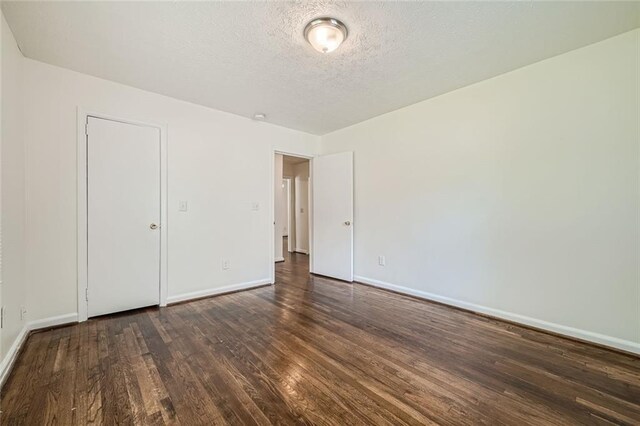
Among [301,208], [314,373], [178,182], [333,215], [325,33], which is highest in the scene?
[325,33]

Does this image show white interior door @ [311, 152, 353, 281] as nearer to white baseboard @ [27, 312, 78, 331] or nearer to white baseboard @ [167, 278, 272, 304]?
white baseboard @ [167, 278, 272, 304]

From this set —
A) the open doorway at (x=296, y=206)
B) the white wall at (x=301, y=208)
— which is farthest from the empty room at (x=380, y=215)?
the white wall at (x=301, y=208)

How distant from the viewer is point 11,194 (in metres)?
1.93

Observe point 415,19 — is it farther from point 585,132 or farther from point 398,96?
point 585,132

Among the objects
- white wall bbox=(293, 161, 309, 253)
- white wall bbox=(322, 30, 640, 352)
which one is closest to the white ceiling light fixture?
white wall bbox=(322, 30, 640, 352)

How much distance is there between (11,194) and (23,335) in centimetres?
114

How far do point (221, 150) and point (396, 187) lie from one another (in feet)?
7.56

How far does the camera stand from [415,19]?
1.79 meters

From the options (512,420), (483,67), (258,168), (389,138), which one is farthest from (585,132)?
(258,168)

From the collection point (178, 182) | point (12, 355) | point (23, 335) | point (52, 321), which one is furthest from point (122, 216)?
point (12, 355)

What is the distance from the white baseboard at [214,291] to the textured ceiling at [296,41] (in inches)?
89.7

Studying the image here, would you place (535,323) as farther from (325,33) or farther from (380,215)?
(325,33)

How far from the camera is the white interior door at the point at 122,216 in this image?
2580 mm

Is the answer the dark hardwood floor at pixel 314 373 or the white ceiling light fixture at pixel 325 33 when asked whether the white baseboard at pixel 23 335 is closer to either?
the dark hardwood floor at pixel 314 373
